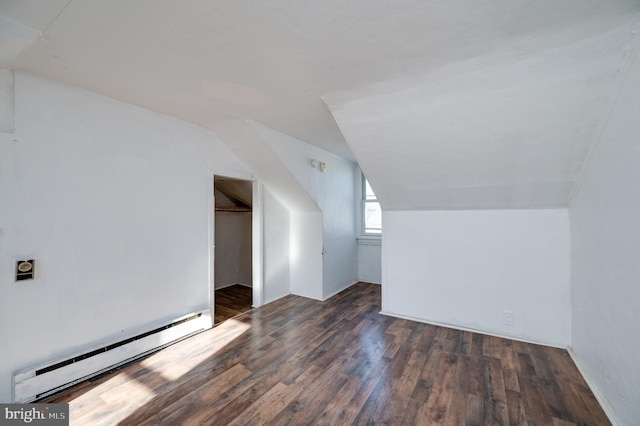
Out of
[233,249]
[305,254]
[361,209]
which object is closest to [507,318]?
[305,254]

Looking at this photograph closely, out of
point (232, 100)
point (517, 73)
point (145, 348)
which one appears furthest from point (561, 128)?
point (145, 348)

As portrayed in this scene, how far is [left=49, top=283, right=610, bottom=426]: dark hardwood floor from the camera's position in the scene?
65.9 inches

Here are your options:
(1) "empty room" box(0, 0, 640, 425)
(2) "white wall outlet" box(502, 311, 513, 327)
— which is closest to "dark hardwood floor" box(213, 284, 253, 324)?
→ (1) "empty room" box(0, 0, 640, 425)

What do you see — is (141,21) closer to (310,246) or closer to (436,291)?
(310,246)

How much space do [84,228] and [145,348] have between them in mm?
1197

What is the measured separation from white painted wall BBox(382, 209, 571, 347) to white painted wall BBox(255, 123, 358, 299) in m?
0.99

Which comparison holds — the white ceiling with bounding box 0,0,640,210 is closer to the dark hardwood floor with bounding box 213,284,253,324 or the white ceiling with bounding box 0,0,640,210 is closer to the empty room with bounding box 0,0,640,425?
the empty room with bounding box 0,0,640,425

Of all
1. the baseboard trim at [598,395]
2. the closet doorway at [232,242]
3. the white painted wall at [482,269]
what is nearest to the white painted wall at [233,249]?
the closet doorway at [232,242]

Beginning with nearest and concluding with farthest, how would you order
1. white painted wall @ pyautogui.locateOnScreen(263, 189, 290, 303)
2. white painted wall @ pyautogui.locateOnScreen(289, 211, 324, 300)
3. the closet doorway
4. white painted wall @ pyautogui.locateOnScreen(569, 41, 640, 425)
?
white painted wall @ pyautogui.locateOnScreen(569, 41, 640, 425), white painted wall @ pyautogui.locateOnScreen(263, 189, 290, 303), white painted wall @ pyautogui.locateOnScreen(289, 211, 324, 300), the closet doorway

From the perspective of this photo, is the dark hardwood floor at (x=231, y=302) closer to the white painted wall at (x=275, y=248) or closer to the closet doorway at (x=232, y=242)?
the closet doorway at (x=232, y=242)

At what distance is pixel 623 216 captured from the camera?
5.02ft

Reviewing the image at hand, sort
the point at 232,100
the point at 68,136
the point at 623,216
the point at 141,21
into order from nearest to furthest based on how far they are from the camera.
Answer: the point at 141,21
the point at 623,216
the point at 68,136
the point at 232,100

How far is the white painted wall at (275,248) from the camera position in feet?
12.5

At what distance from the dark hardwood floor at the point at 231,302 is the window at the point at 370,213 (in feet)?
8.16
